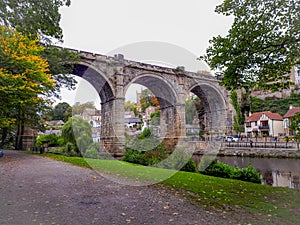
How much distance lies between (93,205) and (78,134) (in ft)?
56.6

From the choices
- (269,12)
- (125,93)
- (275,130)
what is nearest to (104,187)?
(269,12)

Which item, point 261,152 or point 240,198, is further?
point 261,152

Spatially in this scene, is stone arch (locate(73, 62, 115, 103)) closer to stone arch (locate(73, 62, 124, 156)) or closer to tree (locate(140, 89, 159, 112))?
stone arch (locate(73, 62, 124, 156))

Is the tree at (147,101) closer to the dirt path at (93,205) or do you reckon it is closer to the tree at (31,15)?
the tree at (31,15)

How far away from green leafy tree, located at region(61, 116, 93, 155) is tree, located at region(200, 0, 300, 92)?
→ 50.5ft

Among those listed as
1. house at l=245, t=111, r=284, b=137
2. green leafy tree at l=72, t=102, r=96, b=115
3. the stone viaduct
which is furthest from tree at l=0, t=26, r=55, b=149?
house at l=245, t=111, r=284, b=137

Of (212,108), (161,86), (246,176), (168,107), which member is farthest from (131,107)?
(246,176)

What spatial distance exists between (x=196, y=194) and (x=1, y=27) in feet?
29.6

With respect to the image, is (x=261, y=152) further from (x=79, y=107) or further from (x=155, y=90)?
(x=79, y=107)

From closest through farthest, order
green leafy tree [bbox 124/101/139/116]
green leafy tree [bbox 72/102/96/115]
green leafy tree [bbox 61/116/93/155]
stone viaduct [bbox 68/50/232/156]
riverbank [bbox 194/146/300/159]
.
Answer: green leafy tree [bbox 72/102/96/115] → riverbank [bbox 194/146/300/159] → green leafy tree [bbox 61/116/93/155] → stone viaduct [bbox 68/50/232/156] → green leafy tree [bbox 124/101/139/116]

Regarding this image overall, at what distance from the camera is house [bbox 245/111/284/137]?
3694 cm

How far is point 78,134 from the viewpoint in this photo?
68.8ft

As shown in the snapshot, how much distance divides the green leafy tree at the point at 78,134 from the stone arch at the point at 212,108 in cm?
1830

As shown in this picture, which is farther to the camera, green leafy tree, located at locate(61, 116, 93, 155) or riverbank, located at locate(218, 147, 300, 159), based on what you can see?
green leafy tree, located at locate(61, 116, 93, 155)
